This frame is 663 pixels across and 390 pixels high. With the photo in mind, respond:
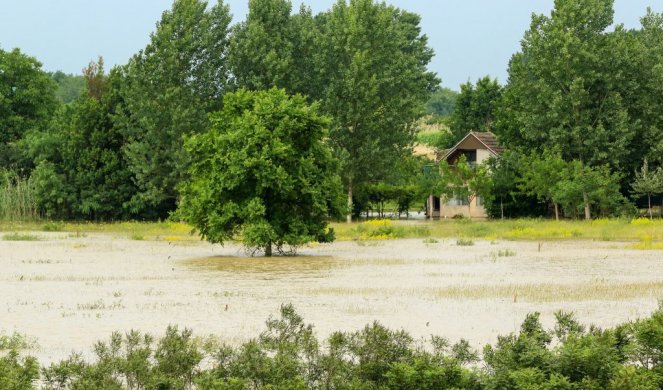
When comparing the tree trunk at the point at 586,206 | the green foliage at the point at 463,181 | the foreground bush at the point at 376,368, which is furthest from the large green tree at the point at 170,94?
the foreground bush at the point at 376,368

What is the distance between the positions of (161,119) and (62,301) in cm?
4894

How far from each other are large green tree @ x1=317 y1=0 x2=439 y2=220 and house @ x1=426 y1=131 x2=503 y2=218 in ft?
25.0

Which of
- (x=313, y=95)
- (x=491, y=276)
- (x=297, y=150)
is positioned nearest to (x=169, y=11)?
(x=313, y=95)

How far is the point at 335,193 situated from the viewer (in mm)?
40406

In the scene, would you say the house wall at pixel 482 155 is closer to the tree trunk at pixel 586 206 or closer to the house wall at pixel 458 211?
the house wall at pixel 458 211

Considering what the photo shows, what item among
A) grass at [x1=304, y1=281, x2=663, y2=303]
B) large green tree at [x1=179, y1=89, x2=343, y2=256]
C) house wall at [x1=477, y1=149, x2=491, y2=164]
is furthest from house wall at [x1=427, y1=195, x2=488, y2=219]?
grass at [x1=304, y1=281, x2=663, y2=303]

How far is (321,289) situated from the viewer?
87.9ft

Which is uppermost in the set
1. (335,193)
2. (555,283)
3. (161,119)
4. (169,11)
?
(169,11)

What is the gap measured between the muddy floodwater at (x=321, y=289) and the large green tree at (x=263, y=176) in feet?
3.99

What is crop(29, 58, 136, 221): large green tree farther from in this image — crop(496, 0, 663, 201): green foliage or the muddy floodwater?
the muddy floodwater

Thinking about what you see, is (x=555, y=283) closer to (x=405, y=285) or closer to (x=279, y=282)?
(x=405, y=285)

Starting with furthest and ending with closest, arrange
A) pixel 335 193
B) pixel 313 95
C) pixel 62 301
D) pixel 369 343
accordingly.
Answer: pixel 313 95 < pixel 335 193 < pixel 62 301 < pixel 369 343

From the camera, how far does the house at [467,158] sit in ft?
270

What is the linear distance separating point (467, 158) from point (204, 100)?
2229cm
